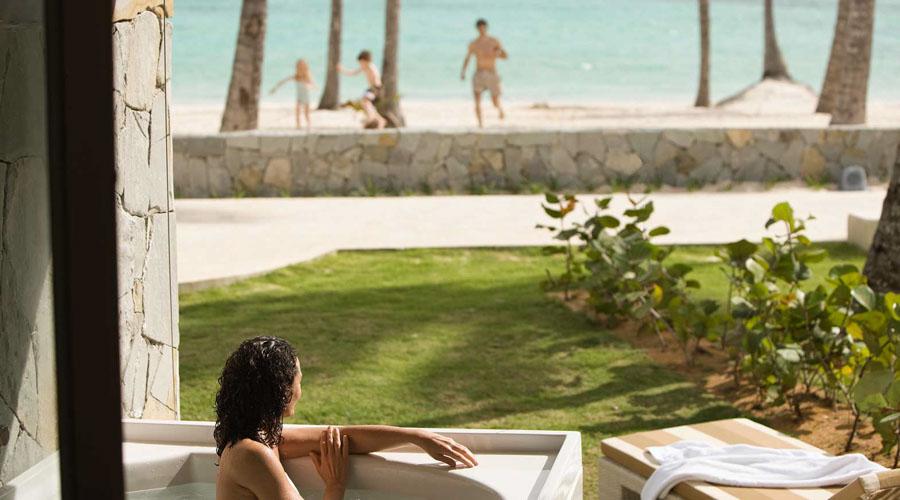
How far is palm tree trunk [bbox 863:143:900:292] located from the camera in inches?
263

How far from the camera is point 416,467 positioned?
4.05 m

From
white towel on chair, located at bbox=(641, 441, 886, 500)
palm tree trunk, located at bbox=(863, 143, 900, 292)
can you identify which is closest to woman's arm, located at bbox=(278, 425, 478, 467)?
white towel on chair, located at bbox=(641, 441, 886, 500)

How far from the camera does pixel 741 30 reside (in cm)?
7950

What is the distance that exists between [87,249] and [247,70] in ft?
46.4

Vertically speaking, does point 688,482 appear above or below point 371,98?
below

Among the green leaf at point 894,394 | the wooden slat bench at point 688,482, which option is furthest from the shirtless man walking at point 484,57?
the wooden slat bench at point 688,482

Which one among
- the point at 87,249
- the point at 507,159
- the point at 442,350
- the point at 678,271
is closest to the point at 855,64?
the point at 507,159

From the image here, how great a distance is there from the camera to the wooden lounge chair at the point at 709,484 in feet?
11.0

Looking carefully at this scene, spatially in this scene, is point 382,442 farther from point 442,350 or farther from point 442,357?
point 442,350

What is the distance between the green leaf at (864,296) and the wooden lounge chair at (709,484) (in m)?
0.86

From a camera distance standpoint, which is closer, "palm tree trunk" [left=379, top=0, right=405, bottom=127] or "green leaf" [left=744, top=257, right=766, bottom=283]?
"green leaf" [left=744, top=257, right=766, bottom=283]

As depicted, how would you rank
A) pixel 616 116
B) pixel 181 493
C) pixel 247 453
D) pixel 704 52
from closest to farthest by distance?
pixel 247 453
pixel 181 493
pixel 704 52
pixel 616 116

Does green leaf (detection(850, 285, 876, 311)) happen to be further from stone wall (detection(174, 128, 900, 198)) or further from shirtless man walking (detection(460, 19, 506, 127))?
shirtless man walking (detection(460, 19, 506, 127))

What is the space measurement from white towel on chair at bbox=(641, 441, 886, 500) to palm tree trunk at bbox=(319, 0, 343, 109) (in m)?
20.2
